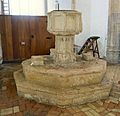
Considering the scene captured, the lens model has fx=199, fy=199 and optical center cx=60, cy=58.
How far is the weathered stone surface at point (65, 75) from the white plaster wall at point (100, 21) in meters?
2.48

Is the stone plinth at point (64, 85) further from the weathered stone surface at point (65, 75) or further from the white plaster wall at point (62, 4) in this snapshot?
the white plaster wall at point (62, 4)

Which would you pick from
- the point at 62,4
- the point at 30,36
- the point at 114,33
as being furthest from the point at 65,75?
the point at 62,4

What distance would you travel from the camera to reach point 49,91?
3043mm

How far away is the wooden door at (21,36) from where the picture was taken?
5.53 m

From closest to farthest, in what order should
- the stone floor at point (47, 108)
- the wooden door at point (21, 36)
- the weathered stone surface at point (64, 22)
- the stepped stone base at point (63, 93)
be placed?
the stone floor at point (47, 108), the stepped stone base at point (63, 93), the weathered stone surface at point (64, 22), the wooden door at point (21, 36)

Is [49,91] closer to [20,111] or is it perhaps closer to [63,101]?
[63,101]

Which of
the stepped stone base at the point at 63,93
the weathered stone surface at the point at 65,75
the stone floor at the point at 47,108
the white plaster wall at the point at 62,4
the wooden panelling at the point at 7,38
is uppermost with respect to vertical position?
the white plaster wall at the point at 62,4

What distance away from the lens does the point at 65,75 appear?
2.99m

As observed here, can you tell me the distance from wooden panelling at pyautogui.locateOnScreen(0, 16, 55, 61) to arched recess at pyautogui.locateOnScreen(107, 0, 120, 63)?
5.62 feet

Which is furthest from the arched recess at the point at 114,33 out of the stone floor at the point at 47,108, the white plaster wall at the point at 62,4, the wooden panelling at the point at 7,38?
the wooden panelling at the point at 7,38

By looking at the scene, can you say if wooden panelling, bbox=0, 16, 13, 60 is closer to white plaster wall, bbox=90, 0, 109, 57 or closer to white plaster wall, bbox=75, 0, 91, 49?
white plaster wall, bbox=75, 0, 91, 49

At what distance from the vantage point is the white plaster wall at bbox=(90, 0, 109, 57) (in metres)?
5.50

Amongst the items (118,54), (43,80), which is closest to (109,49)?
(118,54)

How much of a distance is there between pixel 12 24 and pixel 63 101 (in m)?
3.26
